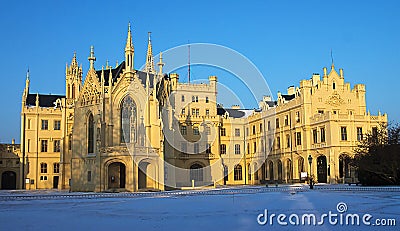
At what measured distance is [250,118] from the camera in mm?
81375

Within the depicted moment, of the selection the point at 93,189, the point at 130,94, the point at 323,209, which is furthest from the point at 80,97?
the point at 323,209

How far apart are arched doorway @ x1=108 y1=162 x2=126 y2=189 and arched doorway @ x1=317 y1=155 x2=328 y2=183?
89.4 feet

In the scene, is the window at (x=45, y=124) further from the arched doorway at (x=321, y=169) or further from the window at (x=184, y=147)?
the arched doorway at (x=321, y=169)

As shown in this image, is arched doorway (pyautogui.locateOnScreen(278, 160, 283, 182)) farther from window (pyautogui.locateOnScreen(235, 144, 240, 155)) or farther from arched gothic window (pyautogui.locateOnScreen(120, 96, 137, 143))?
arched gothic window (pyautogui.locateOnScreen(120, 96, 137, 143))

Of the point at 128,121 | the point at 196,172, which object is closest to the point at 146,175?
the point at 128,121

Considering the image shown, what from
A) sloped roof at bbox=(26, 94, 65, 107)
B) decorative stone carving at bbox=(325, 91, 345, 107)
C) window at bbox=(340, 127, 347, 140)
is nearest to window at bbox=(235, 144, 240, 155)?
decorative stone carving at bbox=(325, 91, 345, 107)

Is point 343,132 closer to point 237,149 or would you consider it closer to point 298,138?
point 298,138

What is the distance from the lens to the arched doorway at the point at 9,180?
77.5 metres

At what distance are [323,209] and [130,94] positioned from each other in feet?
130

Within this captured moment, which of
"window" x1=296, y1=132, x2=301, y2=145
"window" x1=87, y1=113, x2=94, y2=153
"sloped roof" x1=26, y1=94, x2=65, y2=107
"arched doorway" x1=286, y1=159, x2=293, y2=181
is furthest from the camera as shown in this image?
"sloped roof" x1=26, y1=94, x2=65, y2=107

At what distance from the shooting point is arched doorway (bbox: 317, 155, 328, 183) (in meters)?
62.8

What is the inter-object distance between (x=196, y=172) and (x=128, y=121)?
63.5ft

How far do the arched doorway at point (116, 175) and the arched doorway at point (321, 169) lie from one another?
1073 inches

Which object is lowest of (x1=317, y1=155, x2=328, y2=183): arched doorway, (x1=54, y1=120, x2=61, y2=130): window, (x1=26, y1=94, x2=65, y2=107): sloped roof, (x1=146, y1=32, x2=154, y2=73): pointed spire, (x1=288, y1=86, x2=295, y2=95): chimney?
(x1=317, y1=155, x2=328, y2=183): arched doorway
